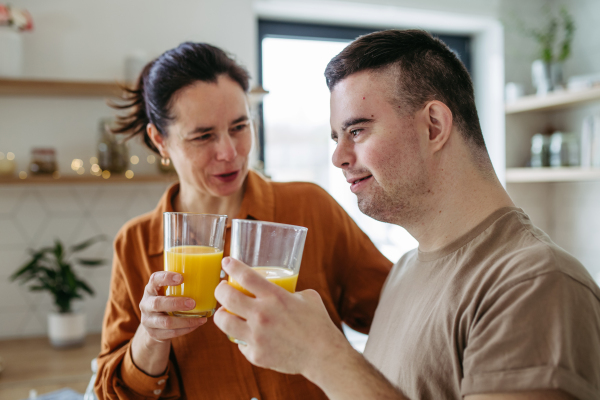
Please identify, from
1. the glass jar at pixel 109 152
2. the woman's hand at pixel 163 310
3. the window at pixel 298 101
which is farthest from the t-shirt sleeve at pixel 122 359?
the window at pixel 298 101

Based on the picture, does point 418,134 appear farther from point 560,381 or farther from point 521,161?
point 521,161

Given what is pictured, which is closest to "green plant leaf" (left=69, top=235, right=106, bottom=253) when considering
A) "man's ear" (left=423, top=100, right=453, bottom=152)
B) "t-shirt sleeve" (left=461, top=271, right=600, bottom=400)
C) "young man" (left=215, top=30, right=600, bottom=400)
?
"young man" (left=215, top=30, right=600, bottom=400)

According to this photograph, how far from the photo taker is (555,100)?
305 centimetres

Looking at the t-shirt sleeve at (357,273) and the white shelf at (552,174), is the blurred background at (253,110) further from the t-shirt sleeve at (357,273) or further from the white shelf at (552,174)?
the t-shirt sleeve at (357,273)

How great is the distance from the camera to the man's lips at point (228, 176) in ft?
4.40

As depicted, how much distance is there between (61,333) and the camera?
241cm

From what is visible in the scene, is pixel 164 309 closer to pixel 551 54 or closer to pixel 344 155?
pixel 344 155

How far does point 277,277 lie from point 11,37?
2.44 m

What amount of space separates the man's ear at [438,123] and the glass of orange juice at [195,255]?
1.49 ft

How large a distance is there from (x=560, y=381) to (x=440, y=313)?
0.24m

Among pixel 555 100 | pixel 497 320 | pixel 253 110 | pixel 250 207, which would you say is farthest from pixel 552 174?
pixel 497 320

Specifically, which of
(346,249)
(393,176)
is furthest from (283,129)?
(393,176)

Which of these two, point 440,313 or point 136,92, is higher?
point 136,92

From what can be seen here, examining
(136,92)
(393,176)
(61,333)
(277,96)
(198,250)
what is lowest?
(61,333)
